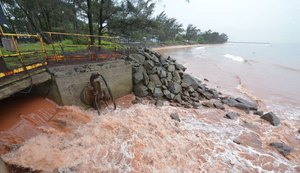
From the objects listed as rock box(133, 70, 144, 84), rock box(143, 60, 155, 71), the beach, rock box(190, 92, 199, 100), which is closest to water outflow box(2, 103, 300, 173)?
the beach

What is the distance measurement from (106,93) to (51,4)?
951 centimetres

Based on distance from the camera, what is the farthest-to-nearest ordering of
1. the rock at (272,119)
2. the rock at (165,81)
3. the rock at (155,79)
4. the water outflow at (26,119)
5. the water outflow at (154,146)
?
the rock at (165,81), the rock at (155,79), the rock at (272,119), the water outflow at (26,119), the water outflow at (154,146)

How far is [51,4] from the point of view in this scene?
12.5 meters

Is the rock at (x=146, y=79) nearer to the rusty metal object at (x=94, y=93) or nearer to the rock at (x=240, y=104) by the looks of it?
the rusty metal object at (x=94, y=93)

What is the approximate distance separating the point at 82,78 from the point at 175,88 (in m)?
5.22

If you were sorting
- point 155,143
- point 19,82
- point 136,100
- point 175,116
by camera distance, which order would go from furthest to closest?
point 136,100, point 175,116, point 155,143, point 19,82

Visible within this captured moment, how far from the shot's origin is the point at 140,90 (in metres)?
9.52

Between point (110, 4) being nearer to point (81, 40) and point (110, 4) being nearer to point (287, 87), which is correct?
point (81, 40)

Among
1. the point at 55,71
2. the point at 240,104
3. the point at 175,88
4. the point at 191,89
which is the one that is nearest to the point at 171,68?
the point at 175,88

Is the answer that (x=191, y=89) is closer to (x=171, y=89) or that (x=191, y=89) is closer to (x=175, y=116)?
(x=171, y=89)

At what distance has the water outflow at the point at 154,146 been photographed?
487 centimetres

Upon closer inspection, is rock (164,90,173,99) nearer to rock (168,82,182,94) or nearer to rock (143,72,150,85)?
rock (168,82,182,94)

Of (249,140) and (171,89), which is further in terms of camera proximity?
(171,89)

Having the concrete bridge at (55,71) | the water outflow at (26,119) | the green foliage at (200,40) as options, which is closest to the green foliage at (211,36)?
the green foliage at (200,40)
